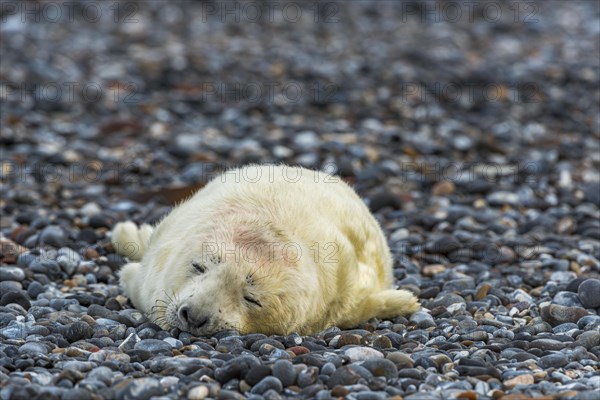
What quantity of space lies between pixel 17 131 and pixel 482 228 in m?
4.79

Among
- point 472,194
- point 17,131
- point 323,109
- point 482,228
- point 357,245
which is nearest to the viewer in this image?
point 357,245

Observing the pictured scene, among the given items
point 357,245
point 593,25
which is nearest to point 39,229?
point 357,245

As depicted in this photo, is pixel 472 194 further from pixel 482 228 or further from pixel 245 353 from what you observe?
pixel 245 353

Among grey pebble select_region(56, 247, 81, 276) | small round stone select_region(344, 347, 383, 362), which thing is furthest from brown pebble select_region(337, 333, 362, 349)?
grey pebble select_region(56, 247, 81, 276)

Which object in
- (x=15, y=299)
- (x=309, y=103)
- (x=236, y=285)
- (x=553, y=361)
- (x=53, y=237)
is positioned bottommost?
(x=553, y=361)

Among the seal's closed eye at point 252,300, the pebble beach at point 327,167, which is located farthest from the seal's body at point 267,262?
the pebble beach at point 327,167

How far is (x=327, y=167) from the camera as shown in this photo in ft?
30.0

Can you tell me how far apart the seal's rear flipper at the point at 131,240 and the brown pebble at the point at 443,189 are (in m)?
3.05

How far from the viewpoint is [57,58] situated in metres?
12.3

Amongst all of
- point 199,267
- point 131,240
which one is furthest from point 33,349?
point 131,240

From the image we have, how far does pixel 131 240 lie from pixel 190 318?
199cm

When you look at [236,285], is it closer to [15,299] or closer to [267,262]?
[267,262]

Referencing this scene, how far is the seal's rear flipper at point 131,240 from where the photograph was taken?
6.54 m

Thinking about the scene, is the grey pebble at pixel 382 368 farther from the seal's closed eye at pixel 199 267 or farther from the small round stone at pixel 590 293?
the small round stone at pixel 590 293
